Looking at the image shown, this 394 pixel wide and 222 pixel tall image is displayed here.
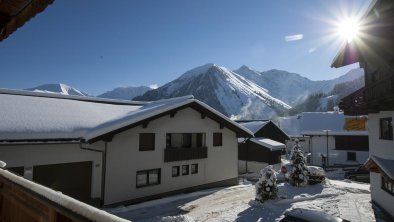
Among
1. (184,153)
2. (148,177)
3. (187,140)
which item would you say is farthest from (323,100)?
(148,177)

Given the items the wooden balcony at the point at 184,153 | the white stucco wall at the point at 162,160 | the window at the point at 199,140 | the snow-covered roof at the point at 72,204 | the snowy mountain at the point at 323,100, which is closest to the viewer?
the snow-covered roof at the point at 72,204

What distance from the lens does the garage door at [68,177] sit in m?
16.0

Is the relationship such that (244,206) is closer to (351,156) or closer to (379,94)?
(379,94)

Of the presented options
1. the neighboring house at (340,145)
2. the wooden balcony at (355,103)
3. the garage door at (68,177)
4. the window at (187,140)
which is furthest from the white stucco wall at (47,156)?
the neighboring house at (340,145)

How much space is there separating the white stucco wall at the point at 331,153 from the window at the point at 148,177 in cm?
3337

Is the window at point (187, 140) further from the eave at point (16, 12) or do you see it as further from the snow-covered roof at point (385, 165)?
the eave at point (16, 12)

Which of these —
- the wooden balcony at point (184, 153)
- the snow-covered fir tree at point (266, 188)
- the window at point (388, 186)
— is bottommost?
the snow-covered fir tree at point (266, 188)

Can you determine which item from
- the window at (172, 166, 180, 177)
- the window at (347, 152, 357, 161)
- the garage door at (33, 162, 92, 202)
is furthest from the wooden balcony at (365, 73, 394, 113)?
the window at (347, 152, 357, 161)

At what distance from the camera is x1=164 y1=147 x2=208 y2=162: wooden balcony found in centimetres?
2095

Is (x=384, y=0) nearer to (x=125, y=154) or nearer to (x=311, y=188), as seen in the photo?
(x=311, y=188)

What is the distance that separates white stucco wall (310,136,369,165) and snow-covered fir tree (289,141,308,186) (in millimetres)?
23140

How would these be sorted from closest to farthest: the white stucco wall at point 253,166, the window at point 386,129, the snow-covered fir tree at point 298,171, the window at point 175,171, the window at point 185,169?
the window at point 386,129 < the window at point 175,171 < the window at point 185,169 < the snow-covered fir tree at point 298,171 < the white stucco wall at point 253,166

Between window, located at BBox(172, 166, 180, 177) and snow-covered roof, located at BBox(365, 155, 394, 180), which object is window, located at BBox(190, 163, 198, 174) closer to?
window, located at BBox(172, 166, 180, 177)

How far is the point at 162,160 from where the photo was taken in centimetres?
2080
